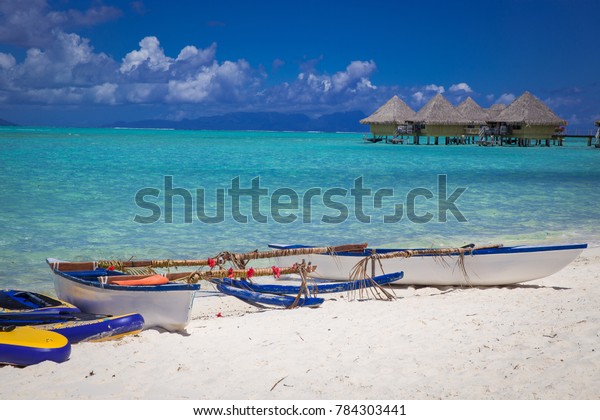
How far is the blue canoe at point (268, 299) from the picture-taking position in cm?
568

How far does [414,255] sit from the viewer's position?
6.39m

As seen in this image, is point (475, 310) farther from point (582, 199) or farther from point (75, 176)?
point (75, 176)

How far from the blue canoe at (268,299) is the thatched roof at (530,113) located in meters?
42.1

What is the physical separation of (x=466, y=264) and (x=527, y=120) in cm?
4103

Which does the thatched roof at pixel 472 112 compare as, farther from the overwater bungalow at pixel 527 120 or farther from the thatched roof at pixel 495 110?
the overwater bungalow at pixel 527 120

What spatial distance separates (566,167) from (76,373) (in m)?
27.9

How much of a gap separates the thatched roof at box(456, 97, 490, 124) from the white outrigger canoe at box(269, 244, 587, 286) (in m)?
44.3

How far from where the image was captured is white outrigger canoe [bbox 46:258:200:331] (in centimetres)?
471

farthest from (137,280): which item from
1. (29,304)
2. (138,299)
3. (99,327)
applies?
(29,304)

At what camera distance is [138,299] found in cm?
481

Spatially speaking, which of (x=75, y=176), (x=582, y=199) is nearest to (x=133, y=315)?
(x=582, y=199)

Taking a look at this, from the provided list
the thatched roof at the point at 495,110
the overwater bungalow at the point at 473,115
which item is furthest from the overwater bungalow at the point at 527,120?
the thatched roof at the point at 495,110

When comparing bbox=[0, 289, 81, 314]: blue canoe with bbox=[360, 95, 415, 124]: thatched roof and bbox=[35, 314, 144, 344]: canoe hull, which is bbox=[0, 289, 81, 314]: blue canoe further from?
bbox=[360, 95, 415, 124]: thatched roof

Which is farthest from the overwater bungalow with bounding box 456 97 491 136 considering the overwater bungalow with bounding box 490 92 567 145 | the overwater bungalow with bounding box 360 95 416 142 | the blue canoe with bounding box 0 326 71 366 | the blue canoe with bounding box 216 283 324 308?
the blue canoe with bounding box 0 326 71 366
